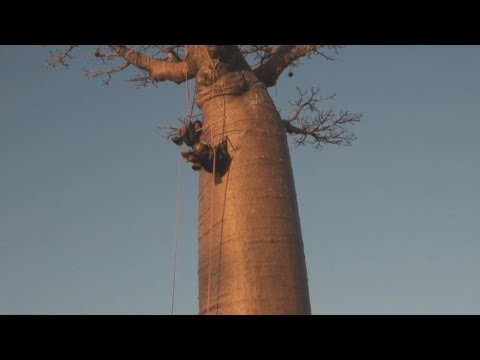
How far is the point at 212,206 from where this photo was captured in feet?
8.39

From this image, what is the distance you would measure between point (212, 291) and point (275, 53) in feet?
5.01

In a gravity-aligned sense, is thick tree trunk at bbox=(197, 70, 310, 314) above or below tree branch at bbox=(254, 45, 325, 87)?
below

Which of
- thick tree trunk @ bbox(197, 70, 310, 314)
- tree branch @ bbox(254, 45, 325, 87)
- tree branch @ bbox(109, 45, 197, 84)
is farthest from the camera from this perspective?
tree branch @ bbox(254, 45, 325, 87)

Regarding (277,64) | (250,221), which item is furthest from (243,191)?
(277,64)

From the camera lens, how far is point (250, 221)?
2432mm

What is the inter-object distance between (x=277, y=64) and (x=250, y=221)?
1.18 meters

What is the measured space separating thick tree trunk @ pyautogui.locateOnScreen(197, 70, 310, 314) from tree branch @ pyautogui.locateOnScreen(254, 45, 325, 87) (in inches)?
16.0

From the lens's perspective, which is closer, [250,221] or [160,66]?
[250,221]

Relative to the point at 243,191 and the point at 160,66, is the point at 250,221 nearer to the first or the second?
the point at 243,191

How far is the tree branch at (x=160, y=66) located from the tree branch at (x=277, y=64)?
1.34 ft

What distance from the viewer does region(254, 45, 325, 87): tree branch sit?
3234 millimetres

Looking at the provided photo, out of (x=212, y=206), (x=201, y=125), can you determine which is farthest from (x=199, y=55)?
(x=212, y=206)

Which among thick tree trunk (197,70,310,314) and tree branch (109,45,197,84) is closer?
thick tree trunk (197,70,310,314)
